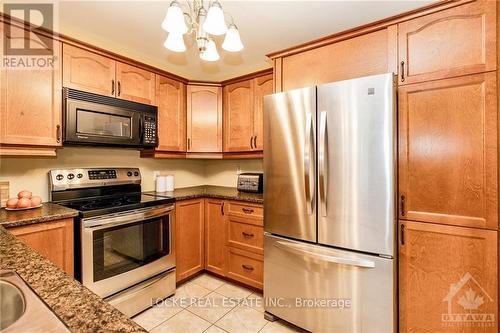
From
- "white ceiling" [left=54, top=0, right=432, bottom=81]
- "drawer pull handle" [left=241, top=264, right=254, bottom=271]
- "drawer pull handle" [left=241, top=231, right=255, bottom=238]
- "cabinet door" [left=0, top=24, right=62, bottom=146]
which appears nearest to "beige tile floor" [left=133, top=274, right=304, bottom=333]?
"drawer pull handle" [left=241, top=264, right=254, bottom=271]

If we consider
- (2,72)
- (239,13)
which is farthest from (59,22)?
(239,13)

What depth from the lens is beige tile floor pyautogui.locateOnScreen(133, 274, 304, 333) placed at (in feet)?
6.23

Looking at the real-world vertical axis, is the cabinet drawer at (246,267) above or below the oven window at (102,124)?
below

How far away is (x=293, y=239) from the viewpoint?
6.06ft

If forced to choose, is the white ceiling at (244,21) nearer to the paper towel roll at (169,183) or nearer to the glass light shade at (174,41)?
the glass light shade at (174,41)

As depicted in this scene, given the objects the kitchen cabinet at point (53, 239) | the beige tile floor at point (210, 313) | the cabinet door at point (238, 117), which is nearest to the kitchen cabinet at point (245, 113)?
the cabinet door at point (238, 117)

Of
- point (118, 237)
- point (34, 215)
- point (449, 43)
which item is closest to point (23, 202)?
point (34, 215)

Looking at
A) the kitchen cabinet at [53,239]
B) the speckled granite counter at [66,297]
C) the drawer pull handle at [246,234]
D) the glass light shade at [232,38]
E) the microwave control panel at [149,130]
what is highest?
the glass light shade at [232,38]

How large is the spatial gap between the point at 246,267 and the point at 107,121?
1.80m

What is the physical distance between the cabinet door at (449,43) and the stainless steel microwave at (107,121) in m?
2.11

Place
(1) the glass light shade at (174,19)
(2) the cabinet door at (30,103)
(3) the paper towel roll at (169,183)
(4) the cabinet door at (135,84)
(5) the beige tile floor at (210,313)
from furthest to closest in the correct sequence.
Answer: (3) the paper towel roll at (169,183), (4) the cabinet door at (135,84), (5) the beige tile floor at (210,313), (2) the cabinet door at (30,103), (1) the glass light shade at (174,19)

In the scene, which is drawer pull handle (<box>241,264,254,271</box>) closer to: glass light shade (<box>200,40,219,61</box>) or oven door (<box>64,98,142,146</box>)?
oven door (<box>64,98,142,146</box>)

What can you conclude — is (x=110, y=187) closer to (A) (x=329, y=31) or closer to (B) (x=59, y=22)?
(B) (x=59, y=22)

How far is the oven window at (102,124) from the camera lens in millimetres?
1959
